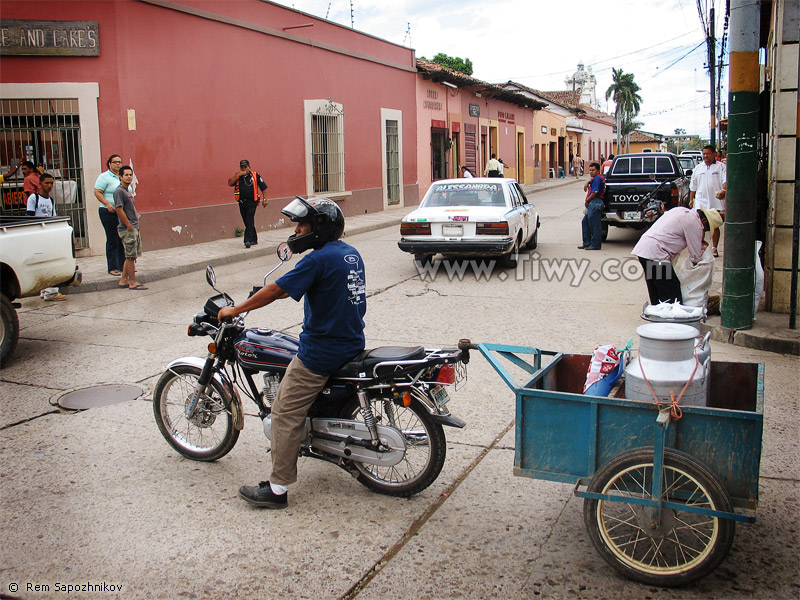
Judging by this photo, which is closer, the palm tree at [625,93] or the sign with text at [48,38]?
the sign with text at [48,38]

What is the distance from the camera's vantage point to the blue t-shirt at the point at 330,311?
152 inches

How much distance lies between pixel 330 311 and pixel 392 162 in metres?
21.6

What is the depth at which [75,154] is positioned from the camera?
13.4 meters

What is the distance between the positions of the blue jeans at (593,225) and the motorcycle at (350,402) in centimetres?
1064

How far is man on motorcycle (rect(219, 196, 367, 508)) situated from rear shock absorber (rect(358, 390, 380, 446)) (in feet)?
0.71

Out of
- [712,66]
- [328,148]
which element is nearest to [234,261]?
[328,148]

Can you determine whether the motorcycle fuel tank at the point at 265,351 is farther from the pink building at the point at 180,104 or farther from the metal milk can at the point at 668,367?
the pink building at the point at 180,104

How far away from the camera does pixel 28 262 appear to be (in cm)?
731

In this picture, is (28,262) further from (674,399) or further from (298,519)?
(674,399)

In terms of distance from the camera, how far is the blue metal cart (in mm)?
3119

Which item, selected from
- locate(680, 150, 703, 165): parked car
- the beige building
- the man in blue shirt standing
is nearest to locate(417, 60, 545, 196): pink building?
locate(680, 150, 703, 165): parked car

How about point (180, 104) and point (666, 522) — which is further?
point (180, 104)

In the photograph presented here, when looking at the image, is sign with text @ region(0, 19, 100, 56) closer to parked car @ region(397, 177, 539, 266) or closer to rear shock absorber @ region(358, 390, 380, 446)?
parked car @ region(397, 177, 539, 266)

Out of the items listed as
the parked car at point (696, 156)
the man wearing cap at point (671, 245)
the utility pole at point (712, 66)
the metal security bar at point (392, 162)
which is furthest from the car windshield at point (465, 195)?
the parked car at point (696, 156)
